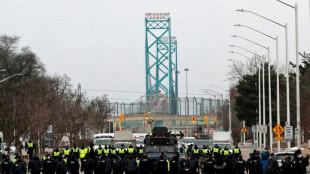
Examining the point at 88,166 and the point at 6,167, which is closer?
the point at 6,167

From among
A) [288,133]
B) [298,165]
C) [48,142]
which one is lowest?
[298,165]

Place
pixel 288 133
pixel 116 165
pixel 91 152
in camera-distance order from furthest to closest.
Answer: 1. pixel 288 133
2. pixel 91 152
3. pixel 116 165

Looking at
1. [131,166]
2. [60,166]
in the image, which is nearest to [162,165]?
[131,166]

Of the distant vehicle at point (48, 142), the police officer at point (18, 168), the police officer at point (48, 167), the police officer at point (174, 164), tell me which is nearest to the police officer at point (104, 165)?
the police officer at point (48, 167)

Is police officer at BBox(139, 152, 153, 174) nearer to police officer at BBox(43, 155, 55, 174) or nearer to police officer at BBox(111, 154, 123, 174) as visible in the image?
police officer at BBox(111, 154, 123, 174)

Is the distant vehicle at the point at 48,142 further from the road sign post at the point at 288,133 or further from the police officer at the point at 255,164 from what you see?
the police officer at the point at 255,164

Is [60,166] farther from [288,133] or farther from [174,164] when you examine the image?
[288,133]

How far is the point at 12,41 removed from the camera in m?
97.2

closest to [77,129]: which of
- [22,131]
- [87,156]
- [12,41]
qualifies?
[22,131]

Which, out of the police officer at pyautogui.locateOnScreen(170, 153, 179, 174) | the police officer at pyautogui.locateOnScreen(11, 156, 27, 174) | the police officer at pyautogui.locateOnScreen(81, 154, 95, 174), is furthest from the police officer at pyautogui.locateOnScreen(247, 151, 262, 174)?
the police officer at pyautogui.locateOnScreen(11, 156, 27, 174)

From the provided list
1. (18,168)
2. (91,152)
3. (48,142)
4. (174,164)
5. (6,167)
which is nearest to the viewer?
(18,168)

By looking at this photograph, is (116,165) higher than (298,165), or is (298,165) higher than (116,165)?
(298,165)

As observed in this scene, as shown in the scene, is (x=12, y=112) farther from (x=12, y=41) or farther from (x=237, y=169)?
(x=12, y=41)

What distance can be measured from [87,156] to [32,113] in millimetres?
20483
